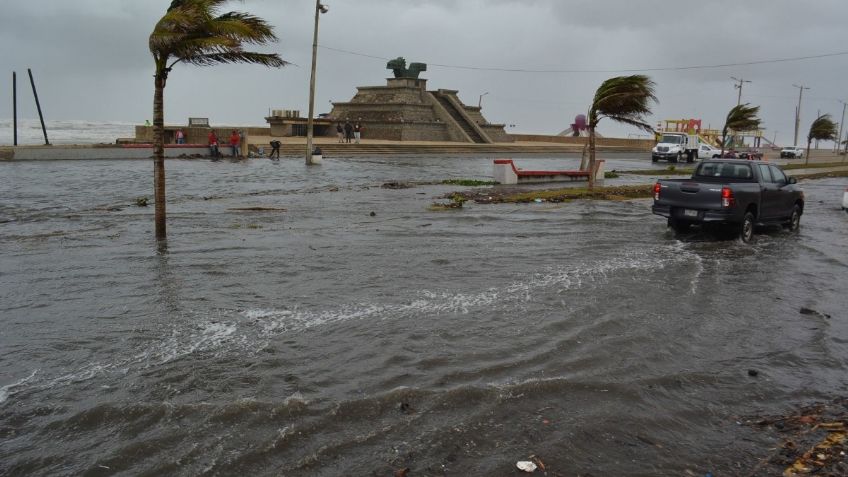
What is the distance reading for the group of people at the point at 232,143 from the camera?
34781 millimetres

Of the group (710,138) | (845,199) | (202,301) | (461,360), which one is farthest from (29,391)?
(710,138)

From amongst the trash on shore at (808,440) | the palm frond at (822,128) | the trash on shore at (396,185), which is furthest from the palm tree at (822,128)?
the trash on shore at (808,440)

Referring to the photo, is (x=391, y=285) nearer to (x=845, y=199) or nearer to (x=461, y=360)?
(x=461, y=360)

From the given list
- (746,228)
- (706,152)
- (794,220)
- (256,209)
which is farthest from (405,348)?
(706,152)

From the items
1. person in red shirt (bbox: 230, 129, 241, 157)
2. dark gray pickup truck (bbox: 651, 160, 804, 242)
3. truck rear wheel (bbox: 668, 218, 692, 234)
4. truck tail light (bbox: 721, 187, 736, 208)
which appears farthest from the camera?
person in red shirt (bbox: 230, 129, 241, 157)

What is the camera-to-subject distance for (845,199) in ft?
63.7

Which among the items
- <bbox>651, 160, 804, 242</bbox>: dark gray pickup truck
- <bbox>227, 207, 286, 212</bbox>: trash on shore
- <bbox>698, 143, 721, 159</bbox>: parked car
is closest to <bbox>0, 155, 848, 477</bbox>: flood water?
<bbox>651, 160, 804, 242</bbox>: dark gray pickup truck

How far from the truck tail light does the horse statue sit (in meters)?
51.9

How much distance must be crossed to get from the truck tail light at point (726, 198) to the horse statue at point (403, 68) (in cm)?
5188

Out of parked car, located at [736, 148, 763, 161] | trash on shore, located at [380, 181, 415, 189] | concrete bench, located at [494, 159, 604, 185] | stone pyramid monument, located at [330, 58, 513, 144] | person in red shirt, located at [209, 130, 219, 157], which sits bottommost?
trash on shore, located at [380, 181, 415, 189]

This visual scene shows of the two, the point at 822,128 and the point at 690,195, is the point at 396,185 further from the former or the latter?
the point at 822,128

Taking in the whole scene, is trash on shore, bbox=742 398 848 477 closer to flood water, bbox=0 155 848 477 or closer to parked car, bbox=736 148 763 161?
flood water, bbox=0 155 848 477

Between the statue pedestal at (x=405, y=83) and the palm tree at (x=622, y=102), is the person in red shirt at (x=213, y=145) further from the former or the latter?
the statue pedestal at (x=405, y=83)

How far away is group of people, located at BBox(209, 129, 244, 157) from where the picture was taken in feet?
114
